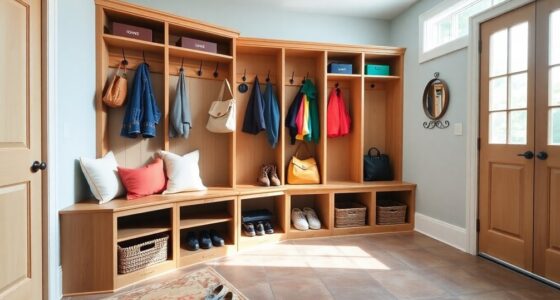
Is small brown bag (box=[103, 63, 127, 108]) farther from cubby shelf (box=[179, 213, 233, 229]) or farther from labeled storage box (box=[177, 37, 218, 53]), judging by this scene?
cubby shelf (box=[179, 213, 233, 229])

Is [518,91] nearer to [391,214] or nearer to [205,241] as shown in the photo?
[391,214]

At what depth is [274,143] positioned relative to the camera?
10.6 feet

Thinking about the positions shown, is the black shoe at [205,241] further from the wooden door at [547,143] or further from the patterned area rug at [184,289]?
the wooden door at [547,143]

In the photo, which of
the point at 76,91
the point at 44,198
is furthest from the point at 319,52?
the point at 44,198

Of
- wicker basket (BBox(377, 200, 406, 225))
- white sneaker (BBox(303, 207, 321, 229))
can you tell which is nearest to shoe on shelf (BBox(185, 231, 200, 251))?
white sneaker (BBox(303, 207, 321, 229))

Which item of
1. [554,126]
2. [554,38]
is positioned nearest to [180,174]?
[554,126]

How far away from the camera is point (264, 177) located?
318 centimetres

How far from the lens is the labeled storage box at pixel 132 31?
2.50 metres

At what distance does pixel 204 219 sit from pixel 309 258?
3.36 ft

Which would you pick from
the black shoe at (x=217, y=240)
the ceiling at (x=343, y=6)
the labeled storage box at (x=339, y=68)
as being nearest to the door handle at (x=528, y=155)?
the labeled storage box at (x=339, y=68)

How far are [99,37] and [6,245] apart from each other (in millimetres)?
A: 1699

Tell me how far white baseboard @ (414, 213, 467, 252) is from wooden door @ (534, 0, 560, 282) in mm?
629

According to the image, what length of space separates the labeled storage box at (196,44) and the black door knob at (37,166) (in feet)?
5.15

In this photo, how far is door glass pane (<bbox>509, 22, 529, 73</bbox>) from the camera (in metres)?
2.30
